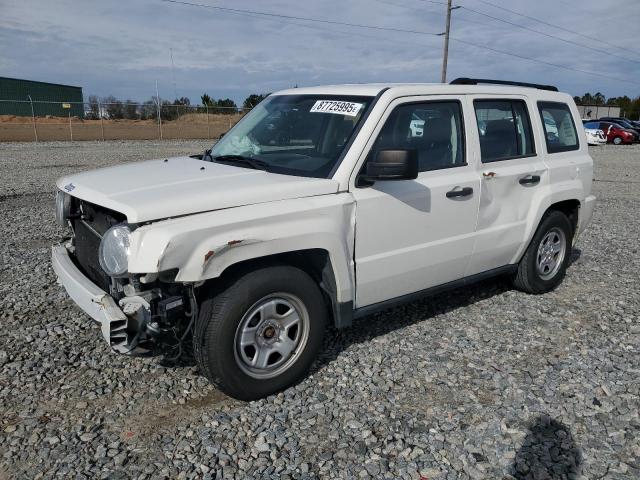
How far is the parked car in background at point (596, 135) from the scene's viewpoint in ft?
94.0

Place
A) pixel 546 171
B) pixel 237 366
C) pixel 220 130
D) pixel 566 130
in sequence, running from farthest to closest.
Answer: pixel 220 130 → pixel 566 130 → pixel 546 171 → pixel 237 366

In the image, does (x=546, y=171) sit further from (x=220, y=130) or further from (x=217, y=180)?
(x=220, y=130)

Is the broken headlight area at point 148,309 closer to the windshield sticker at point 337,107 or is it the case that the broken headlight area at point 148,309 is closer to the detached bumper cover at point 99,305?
the detached bumper cover at point 99,305

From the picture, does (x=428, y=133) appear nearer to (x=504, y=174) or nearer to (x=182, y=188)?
(x=504, y=174)

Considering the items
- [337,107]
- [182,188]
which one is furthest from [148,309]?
[337,107]

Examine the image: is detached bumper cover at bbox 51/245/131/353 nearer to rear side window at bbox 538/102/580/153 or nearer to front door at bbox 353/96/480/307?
front door at bbox 353/96/480/307

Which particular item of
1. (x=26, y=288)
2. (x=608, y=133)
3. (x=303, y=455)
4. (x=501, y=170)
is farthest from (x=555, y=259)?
(x=608, y=133)

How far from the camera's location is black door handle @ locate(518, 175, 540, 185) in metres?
4.70

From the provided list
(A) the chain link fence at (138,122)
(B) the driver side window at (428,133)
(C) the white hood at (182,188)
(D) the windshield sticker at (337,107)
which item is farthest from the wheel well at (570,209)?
(A) the chain link fence at (138,122)

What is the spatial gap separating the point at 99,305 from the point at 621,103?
272 feet

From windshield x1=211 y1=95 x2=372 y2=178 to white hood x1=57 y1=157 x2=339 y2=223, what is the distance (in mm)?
221

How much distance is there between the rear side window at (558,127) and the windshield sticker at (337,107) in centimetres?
218

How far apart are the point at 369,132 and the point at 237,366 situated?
1.76 m

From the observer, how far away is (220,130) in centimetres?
3578
